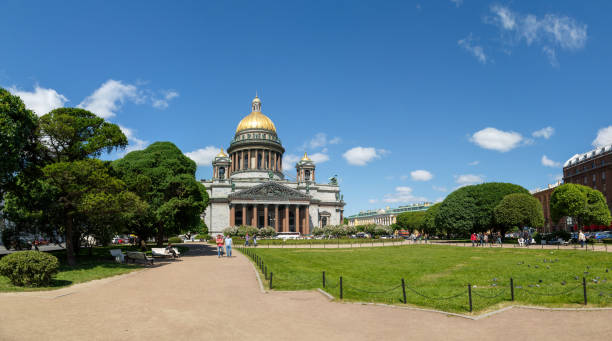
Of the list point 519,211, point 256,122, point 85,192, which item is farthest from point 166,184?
point 256,122

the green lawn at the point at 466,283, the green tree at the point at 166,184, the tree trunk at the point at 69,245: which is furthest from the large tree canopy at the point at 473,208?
the tree trunk at the point at 69,245

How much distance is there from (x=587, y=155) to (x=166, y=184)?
3757 inches

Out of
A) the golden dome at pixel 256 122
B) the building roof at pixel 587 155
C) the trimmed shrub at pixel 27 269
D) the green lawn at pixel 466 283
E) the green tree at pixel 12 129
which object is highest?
the golden dome at pixel 256 122

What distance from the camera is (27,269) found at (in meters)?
15.2

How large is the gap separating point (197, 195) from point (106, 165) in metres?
11.4

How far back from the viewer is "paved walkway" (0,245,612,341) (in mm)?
9445

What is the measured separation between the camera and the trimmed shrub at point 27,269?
598 inches

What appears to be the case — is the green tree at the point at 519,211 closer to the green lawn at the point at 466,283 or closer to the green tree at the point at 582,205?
the green tree at the point at 582,205

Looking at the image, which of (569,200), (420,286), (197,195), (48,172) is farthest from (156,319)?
(569,200)

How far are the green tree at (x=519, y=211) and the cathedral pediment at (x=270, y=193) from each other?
4635 cm

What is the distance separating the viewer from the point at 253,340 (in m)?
9.12

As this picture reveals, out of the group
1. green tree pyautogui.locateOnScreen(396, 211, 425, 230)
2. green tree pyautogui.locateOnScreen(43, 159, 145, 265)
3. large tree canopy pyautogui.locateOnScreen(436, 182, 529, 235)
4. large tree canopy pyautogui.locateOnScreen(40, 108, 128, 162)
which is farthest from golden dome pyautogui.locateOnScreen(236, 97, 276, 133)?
green tree pyautogui.locateOnScreen(43, 159, 145, 265)

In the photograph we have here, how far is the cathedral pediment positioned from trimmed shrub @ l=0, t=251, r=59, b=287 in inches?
2818

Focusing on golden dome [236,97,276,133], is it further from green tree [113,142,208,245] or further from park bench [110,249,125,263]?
park bench [110,249,125,263]
